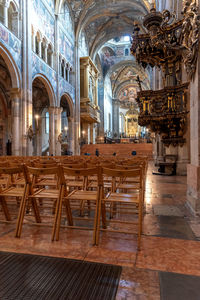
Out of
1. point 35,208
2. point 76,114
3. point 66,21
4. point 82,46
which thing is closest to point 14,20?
point 66,21

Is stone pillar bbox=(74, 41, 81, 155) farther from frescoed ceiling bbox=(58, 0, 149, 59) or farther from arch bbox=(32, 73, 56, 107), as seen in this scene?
arch bbox=(32, 73, 56, 107)

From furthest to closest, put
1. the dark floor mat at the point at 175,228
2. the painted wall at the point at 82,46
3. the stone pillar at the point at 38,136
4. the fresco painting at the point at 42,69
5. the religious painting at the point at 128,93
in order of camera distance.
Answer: the religious painting at the point at 128,93 → the painted wall at the point at 82,46 → the stone pillar at the point at 38,136 → the fresco painting at the point at 42,69 → the dark floor mat at the point at 175,228

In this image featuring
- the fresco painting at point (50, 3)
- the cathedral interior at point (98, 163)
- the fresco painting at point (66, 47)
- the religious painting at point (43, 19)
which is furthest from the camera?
Answer: the fresco painting at point (66, 47)

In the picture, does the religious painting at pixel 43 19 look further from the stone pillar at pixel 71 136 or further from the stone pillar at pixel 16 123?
the stone pillar at pixel 71 136

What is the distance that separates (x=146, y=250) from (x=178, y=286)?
0.69m

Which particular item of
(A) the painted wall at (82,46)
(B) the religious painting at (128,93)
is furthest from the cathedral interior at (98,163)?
(B) the religious painting at (128,93)

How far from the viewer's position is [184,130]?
375 inches

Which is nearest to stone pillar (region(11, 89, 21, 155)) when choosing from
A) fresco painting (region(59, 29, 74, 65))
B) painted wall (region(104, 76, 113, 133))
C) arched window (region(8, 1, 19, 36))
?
arched window (region(8, 1, 19, 36))

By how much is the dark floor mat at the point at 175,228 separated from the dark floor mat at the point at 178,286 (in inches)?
37.2

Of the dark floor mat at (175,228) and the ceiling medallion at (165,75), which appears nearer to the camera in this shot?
the dark floor mat at (175,228)

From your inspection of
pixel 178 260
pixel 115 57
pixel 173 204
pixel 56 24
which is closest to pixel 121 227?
pixel 178 260

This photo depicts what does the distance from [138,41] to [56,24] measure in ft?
41.5

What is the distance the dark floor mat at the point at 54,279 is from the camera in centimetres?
171

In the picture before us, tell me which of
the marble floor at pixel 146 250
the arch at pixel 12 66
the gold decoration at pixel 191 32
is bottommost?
the marble floor at pixel 146 250
